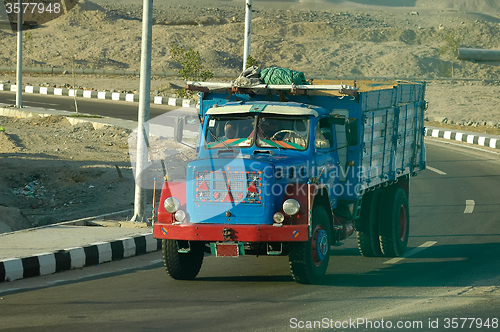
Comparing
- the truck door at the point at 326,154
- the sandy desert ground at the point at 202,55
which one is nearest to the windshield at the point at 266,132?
the truck door at the point at 326,154

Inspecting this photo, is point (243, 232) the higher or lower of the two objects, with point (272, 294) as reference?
higher

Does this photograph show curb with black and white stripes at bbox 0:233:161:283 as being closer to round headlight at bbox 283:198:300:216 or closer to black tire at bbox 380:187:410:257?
round headlight at bbox 283:198:300:216

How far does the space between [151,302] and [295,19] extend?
77.8 metres

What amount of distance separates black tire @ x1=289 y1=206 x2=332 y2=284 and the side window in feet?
3.04

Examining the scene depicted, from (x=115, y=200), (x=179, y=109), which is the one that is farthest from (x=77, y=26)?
(x=115, y=200)

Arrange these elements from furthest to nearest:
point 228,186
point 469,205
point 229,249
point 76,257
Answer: point 469,205, point 76,257, point 228,186, point 229,249

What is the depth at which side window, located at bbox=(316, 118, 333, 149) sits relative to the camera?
31.1ft

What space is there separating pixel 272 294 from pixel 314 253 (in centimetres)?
78

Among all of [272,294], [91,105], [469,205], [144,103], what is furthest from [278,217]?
[91,105]

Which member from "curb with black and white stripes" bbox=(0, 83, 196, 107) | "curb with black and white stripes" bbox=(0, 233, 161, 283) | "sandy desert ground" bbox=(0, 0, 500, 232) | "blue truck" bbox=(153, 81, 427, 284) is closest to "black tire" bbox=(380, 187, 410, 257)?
"blue truck" bbox=(153, 81, 427, 284)

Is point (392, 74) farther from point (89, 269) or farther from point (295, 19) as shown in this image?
point (89, 269)

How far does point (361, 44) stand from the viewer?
216 ft

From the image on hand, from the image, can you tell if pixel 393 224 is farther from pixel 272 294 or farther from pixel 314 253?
pixel 272 294

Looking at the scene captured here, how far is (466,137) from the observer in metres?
27.5
